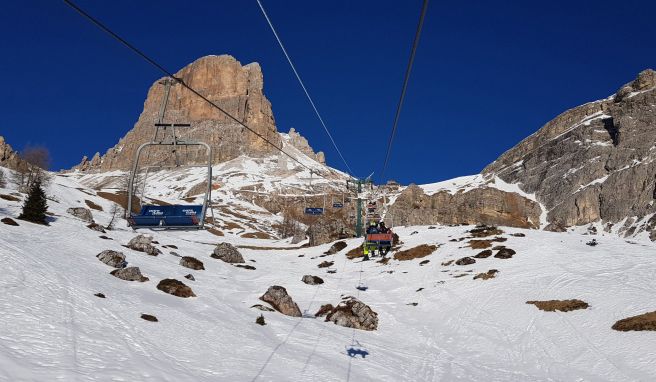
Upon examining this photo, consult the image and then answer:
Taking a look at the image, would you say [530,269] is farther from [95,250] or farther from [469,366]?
[95,250]

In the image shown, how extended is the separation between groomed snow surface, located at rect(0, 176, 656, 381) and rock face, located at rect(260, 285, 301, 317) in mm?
1871

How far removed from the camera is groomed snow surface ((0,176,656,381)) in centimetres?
1983

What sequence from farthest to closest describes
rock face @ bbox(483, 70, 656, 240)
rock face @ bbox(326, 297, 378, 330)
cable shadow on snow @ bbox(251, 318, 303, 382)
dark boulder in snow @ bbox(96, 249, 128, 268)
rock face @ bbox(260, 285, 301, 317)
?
rock face @ bbox(483, 70, 656, 240)
dark boulder in snow @ bbox(96, 249, 128, 268)
rock face @ bbox(260, 285, 301, 317)
rock face @ bbox(326, 297, 378, 330)
cable shadow on snow @ bbox(251, 318, 303, 382)

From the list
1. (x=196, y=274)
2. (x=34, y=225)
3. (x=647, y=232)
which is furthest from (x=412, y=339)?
(x=647, y=232)

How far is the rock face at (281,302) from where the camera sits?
38.2 meters

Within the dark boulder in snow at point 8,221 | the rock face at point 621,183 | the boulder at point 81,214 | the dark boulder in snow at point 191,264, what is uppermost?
the rock face at point 621,183

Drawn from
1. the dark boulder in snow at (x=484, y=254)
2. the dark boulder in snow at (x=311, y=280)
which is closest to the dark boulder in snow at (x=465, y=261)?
the dark boulder in snow at (x=484, y=254)

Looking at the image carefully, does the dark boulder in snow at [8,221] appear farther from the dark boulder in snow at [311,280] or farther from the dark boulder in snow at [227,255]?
the dark boulder in snow at [311,280]

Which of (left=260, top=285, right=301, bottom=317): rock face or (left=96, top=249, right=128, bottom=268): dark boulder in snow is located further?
(left=96, top=249, right=128, bottom=268): dark boulder in snow

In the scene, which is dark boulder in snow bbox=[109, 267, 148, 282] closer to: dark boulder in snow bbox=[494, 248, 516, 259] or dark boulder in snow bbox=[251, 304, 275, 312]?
dark boulder in snow bbox=[251, 304, 275, 312]

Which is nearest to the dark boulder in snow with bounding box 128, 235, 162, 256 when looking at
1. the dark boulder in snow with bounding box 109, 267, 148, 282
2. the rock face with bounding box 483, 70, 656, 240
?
the dark boulder in snow with bounding box 109, 267, 148, 282

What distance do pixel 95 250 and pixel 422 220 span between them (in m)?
143

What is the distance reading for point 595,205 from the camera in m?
174

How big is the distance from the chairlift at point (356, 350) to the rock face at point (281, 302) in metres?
9.02
